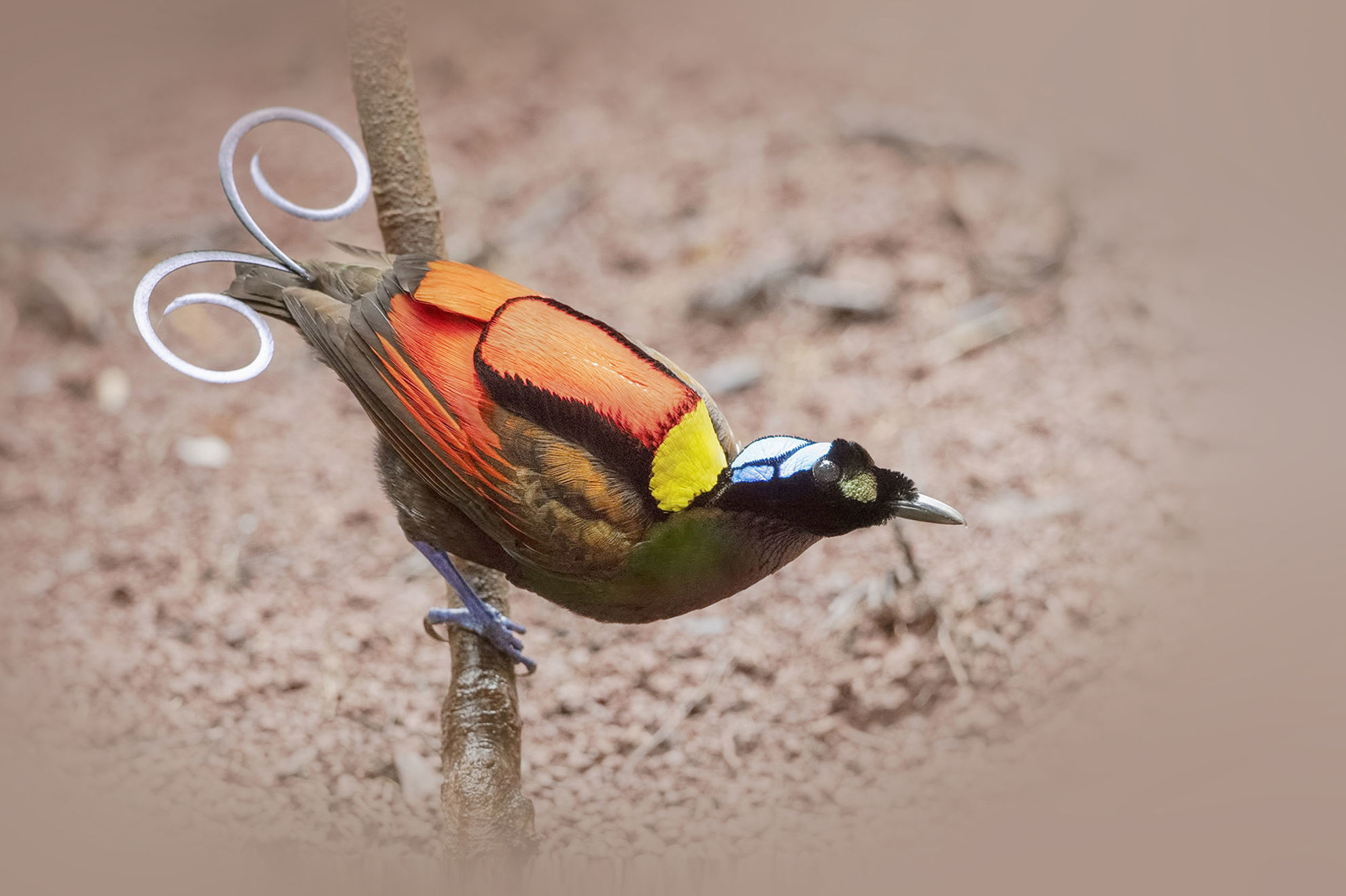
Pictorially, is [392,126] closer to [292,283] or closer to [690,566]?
[292,283]

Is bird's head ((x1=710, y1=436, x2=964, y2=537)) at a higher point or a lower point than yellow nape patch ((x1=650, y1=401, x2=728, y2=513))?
lower

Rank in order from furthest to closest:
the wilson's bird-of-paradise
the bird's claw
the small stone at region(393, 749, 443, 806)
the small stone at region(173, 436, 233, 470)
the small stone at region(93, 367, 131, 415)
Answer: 1. the small stone at region(93, 367, 131, 415)
2. the small stone at region(173, 436, 233, 470)
3. the small stone at region(393, 749, 443, 806)
4. the bird's claw
5. the wilson's bird-of-paradise

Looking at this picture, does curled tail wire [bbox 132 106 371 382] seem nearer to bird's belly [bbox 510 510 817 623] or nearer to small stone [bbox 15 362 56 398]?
bird's belly [bbox 510 510 817 623]

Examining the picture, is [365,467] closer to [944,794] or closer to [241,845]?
[241,845]

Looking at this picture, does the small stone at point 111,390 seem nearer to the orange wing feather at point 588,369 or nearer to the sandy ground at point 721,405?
the sandy ground at point 721,405

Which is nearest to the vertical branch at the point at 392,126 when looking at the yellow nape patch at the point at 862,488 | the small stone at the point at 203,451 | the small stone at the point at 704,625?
the yellow nape patch at the point at 862,488

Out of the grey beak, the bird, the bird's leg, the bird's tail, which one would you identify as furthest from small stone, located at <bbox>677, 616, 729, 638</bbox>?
the bird's tail

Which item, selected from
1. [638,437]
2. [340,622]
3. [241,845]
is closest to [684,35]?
[340,622]
